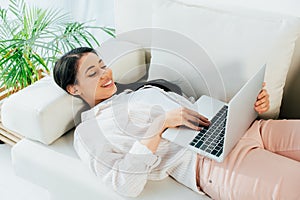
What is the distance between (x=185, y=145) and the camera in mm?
1356

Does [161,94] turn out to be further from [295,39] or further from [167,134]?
[295,39]

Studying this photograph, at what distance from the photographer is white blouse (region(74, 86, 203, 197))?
1.28 m

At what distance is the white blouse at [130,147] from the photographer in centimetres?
128

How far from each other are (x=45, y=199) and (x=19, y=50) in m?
0.66

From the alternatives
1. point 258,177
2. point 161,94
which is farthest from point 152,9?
point 258,177

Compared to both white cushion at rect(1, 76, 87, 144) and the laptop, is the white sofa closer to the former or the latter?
white cushion at rect(1, 76, 87, 144)

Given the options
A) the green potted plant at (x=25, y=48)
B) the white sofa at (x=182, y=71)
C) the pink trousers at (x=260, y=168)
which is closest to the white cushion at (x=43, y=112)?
the white sofa at (x=182, y=71)

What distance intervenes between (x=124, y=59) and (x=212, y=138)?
0.59 metres

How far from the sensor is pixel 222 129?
1427 millimetres

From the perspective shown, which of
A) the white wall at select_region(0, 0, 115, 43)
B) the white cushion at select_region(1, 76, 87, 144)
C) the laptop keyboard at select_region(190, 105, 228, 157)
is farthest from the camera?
the white wall at select_region(0, 0, 115, 43)

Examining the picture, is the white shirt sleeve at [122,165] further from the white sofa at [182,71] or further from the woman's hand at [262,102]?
the woman's hand at [262,102]

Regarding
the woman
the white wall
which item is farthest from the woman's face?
the white wall

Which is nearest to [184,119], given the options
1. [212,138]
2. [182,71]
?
[212,138]

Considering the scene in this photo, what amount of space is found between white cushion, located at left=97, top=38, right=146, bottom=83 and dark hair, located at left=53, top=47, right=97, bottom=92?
17 cm
